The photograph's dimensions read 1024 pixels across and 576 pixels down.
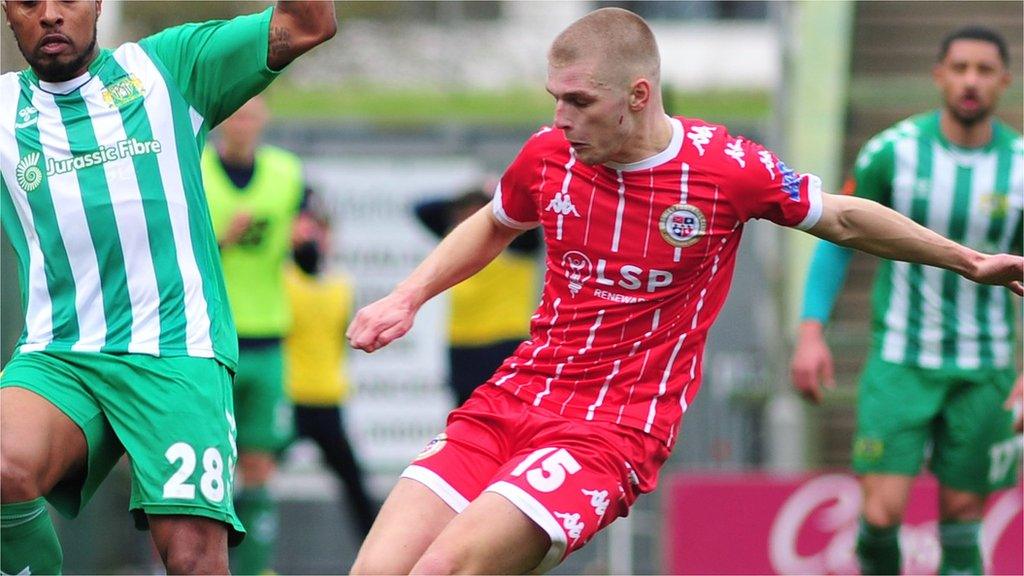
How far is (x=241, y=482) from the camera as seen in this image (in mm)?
9312

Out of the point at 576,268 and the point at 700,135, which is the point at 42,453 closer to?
the point at 576,268

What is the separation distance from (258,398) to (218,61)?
168 inches

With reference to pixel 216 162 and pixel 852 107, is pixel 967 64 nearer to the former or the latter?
pixel 216 162

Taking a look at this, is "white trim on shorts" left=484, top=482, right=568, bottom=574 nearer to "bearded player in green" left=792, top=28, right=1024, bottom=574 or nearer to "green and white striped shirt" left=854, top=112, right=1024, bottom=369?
"bearded player in green" left=792, top=28, right=1024, bottom=574

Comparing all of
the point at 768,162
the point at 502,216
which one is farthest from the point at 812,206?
the point at 502,216

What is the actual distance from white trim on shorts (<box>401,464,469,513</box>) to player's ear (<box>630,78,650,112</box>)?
130 centimetres

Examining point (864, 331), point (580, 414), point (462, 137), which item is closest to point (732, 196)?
point (580, 414)

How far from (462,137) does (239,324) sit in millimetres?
4612

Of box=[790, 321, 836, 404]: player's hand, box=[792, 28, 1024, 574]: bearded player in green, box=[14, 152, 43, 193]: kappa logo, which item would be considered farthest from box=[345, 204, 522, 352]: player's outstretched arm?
box=[792, 28, 1024, 574]: bearded player in green

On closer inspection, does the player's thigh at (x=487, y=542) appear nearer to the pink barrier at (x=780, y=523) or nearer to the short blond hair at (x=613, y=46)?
the short blond hair at (x=613, y=46)

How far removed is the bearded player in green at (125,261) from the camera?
5023 millimetres

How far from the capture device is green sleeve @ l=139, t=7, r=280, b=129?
5184 millimetres

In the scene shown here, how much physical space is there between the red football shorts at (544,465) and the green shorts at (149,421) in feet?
2.01

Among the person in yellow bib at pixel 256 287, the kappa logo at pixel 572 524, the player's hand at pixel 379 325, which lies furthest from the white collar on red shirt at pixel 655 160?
the person in yellow bib at pixel 256 287
